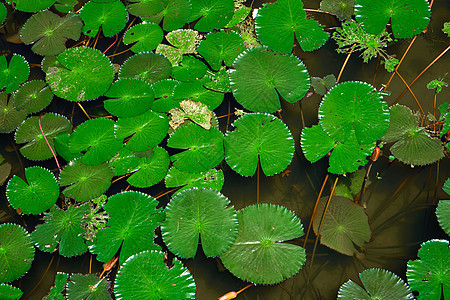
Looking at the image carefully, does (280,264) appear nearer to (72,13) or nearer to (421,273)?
(421,273)

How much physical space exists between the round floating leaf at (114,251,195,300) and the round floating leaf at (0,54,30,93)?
1.87 meters

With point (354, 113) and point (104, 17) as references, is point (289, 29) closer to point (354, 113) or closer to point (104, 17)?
point (354, 113)

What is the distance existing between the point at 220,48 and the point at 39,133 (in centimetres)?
158

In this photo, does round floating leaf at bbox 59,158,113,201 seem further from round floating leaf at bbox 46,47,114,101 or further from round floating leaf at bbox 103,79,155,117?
round floating leaf at bbox 46,47,114,101

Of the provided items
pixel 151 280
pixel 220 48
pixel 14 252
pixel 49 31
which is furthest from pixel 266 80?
pixel 14 252

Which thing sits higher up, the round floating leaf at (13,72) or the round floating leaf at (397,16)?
the round floating leaf at (397,16)

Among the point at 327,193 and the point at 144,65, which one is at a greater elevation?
the point at 144,65

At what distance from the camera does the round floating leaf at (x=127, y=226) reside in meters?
2.19

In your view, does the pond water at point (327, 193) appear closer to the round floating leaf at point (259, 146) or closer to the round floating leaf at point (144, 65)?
the round floating leaf at point (259, 146)

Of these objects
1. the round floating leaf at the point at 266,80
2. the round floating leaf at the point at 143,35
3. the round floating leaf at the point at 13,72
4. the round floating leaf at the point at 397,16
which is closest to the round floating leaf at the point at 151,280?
the round floating leaf at the point at 266,80

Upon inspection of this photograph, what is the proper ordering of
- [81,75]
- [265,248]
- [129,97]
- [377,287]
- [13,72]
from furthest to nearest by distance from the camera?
1. [13,72]
2. [81,75]
3. [129,97]
4. [265,248]
5. [377,287]

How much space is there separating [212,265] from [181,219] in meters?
0.39

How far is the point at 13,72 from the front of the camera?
114 inches

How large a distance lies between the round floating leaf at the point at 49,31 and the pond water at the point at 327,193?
85 centimetres
